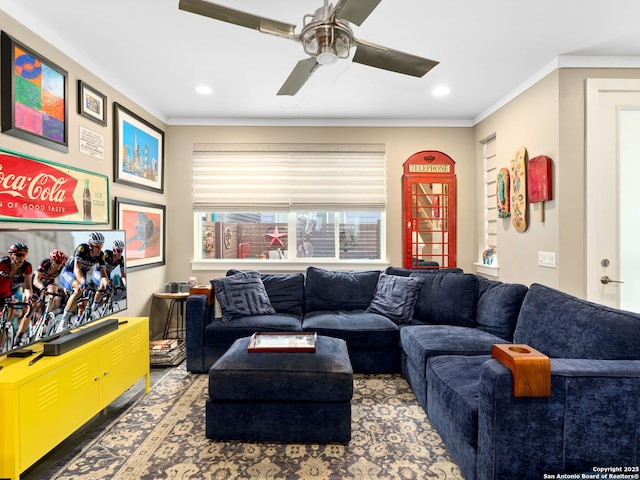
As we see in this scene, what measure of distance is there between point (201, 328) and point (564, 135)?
11.3ft

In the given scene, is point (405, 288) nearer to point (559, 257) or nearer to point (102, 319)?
point (559, 257)

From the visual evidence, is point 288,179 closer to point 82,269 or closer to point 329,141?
point 329,141

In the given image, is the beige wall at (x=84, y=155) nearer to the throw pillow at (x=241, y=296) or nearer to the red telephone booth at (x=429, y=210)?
the throw pillow at (x=241, y=296)

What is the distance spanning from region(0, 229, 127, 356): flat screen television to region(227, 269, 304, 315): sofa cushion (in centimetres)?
146

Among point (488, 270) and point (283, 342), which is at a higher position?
point (488, 270)

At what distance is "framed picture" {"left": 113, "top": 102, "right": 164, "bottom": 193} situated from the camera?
3.22m

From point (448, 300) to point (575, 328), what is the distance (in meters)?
1.34

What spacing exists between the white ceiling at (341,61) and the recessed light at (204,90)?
66 mm

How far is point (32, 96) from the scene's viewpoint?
226 cm

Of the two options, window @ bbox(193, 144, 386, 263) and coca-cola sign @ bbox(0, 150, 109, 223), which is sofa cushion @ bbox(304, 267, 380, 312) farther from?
coca-cola sign @ bbox(0, 150, 109, 223)

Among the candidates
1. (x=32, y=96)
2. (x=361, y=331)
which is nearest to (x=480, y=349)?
(x=361, y=331)

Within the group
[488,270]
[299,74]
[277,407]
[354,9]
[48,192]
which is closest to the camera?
[354,9]

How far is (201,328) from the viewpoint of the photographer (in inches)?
121

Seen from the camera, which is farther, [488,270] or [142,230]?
[488,270]
